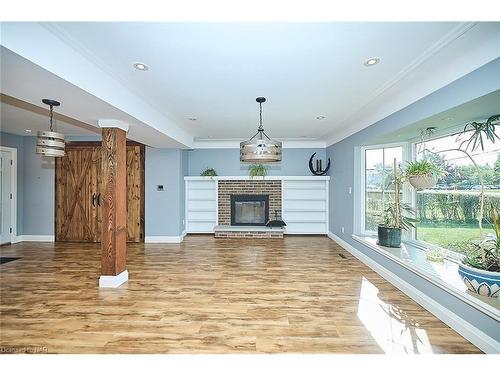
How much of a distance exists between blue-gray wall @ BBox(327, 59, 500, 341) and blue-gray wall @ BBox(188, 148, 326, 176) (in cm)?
108

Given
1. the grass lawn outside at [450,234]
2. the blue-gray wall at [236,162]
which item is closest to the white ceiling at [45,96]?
the blue-gray wall at [236,162]

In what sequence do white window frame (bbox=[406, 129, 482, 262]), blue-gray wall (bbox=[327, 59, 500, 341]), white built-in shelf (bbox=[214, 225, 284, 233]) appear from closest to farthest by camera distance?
blue-gray wall (bbox=[327, 59, 500, 341]) < white window frame (bbox=[406, 129, 482, 262]) < white built-in shelf (bbox=[214, 225, 284, 233])

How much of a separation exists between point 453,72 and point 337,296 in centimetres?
258

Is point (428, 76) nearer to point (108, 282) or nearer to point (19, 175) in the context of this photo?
point (108, 282)

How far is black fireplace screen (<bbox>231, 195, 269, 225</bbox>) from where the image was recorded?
6.48 metres

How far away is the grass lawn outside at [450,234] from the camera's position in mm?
2836

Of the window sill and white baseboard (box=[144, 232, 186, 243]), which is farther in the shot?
white baseboard (box=[144, 232, 186, 243])

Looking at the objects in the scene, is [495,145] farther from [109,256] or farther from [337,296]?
[109,256]

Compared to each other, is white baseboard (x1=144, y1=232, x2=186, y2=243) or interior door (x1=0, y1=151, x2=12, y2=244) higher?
interior door (x1=0, y1=151, x2=12, y2=244)

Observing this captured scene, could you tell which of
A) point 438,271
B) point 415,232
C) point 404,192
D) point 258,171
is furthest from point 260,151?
point 258,171

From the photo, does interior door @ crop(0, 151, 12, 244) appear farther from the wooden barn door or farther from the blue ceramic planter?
the blue ceramic planter

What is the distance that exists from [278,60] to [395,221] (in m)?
2.86

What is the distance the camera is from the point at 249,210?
6.55 meters

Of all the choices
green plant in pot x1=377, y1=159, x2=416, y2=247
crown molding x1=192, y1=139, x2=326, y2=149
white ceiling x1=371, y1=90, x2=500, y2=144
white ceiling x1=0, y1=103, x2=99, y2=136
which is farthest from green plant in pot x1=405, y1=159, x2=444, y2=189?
white ceiling x1=0, y1=103, x2=99, y2=136
